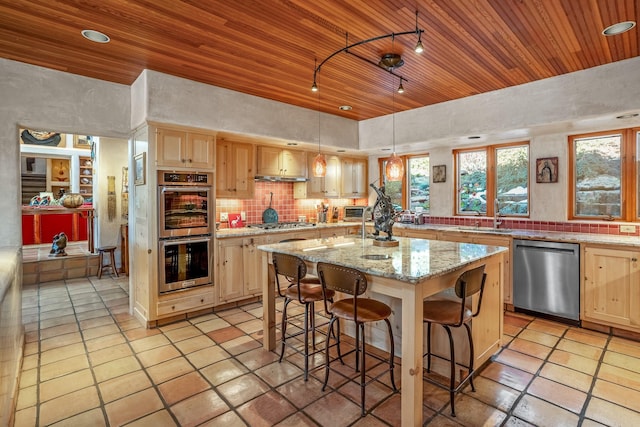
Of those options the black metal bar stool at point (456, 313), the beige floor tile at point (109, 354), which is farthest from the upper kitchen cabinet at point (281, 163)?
the black metal bar stool at point (456, 313)

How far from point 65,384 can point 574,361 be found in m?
4.10

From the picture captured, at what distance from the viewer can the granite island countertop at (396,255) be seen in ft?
6.86

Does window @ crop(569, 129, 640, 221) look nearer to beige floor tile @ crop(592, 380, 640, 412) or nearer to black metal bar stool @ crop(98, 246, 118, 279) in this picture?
beige floor tile @ crop(592, 380, 640, 412)

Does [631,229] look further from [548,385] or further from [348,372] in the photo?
[348,372]

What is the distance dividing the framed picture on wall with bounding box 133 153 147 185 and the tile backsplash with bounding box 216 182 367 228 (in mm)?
1139

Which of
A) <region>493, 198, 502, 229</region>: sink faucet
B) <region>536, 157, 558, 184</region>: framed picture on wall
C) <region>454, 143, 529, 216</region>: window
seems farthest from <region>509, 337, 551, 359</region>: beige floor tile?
<region>536, 157, 558, 184</region>: framed picture on wall

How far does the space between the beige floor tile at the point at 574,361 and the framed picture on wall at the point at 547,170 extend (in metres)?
2.25

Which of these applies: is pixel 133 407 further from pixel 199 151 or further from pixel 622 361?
pixel 622 361

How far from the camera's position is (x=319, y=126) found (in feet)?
16.8

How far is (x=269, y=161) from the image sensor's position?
4969 mm

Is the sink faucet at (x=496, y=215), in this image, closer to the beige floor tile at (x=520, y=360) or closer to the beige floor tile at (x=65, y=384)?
the beige floor tile at (x=520, y=360)

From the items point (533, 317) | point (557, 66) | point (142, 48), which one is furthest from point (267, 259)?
point (557, 66)

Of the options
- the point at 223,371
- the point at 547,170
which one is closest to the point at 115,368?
the point at 223,371

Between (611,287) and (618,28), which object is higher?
(618,28)
